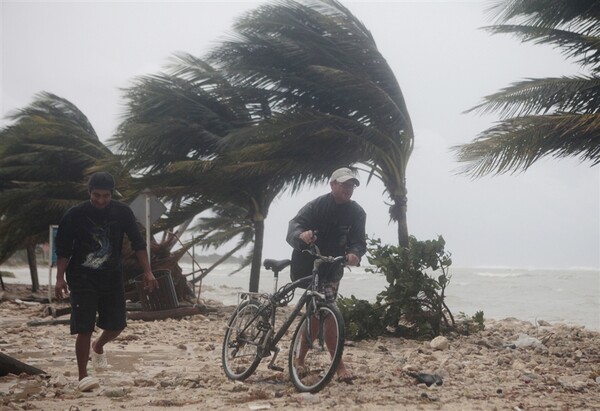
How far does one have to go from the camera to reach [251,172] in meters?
13.8

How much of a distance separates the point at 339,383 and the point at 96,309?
6.60 ft

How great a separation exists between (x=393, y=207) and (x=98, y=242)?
29.8 feet

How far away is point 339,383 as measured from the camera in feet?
18.3

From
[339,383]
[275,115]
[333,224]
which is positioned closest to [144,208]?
[275,115]

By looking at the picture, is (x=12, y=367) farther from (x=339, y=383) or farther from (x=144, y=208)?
(x=144, y=208)

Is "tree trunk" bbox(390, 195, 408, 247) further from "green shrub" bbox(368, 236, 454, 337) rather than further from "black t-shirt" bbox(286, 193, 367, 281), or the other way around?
"black t-shirt" bbox(286, 193, 367, 281)

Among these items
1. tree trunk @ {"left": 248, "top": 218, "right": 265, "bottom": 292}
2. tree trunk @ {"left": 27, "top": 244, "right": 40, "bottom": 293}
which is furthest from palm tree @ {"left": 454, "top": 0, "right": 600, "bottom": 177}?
tree trunk @ {"left": 27, "top": 244, "right": 40, "bottom": 293}

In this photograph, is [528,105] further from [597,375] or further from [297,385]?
[297,385]

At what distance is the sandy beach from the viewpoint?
4.96m

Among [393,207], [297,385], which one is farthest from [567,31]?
[297,385]

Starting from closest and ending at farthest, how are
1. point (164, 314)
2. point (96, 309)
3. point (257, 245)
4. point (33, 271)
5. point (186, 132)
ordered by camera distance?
1. point (96, 309)
2. point (164, 314)
3. point (186, 132)
4. point (257, 245)
5. point (33, 271)

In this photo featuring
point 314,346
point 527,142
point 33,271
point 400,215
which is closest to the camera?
point 314,346

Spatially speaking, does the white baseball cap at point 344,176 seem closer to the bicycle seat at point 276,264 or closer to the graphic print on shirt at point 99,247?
the bicycle seat at point 276,264

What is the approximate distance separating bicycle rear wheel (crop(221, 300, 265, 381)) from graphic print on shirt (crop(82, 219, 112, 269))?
48.2 inches
